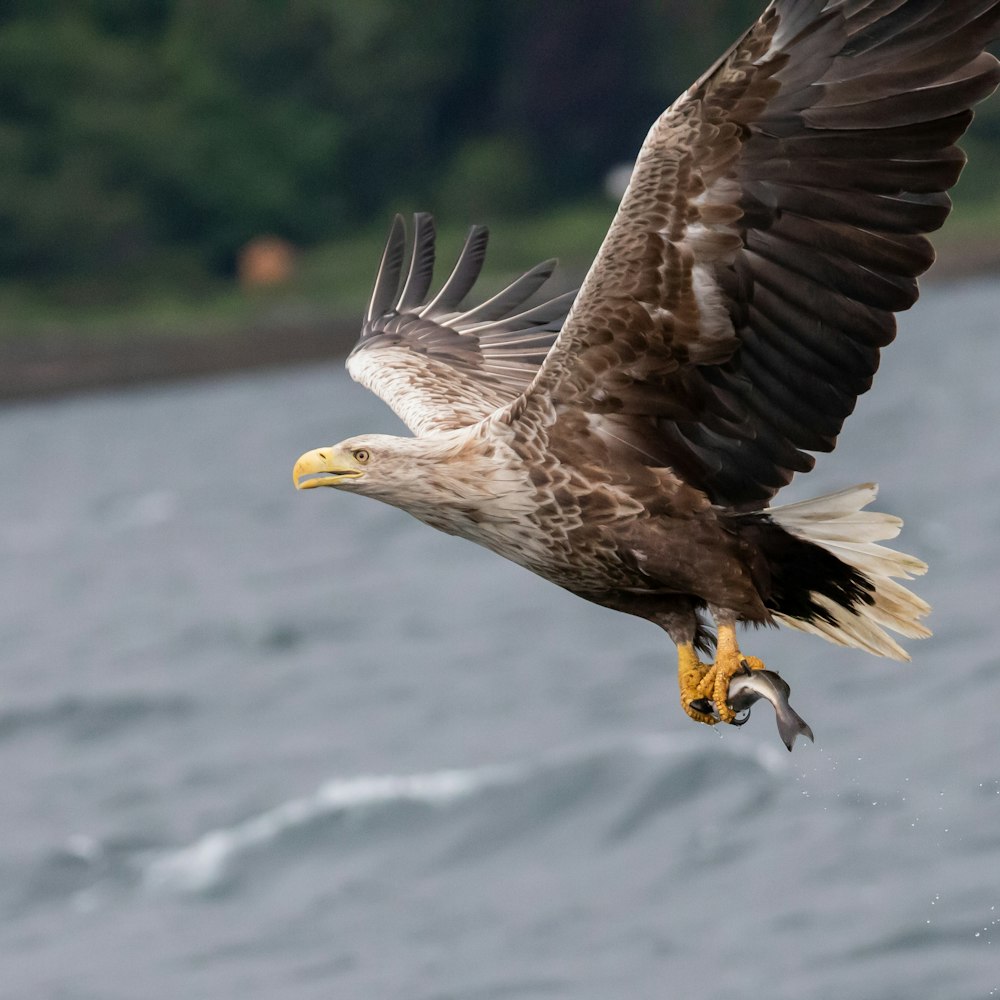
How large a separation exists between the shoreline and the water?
12.1 metres

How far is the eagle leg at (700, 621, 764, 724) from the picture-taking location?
6492mm

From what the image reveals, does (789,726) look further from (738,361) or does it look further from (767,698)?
(738,361)

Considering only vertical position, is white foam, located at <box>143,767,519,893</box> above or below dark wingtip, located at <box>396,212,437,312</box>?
above

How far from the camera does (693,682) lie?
6.61m

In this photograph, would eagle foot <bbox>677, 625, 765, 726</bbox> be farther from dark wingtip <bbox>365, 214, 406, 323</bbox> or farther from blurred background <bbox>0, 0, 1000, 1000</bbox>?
blurred background <bbox>0, 0, 1000, 1000</bbox>

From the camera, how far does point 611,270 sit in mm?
6184

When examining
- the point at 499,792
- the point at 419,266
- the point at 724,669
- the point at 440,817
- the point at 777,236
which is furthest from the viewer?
the point at 440,817

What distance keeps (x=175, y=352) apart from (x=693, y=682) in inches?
1538

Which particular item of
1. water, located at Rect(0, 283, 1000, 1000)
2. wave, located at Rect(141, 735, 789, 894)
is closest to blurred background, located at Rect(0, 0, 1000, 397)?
water, located at Rect(0, 283, 1000, 1000)

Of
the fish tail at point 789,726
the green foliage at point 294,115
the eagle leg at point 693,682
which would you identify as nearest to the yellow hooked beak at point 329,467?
the eagle leg at point 693,682

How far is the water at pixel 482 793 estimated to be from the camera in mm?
17078

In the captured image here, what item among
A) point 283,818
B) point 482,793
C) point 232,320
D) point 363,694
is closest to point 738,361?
point 482,793

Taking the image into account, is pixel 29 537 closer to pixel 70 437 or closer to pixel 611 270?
pixel 70 437

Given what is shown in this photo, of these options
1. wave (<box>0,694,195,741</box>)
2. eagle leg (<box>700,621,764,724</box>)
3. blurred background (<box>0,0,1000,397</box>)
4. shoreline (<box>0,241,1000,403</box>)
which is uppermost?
blurred background (<box>0,0,1000,397</box>)
